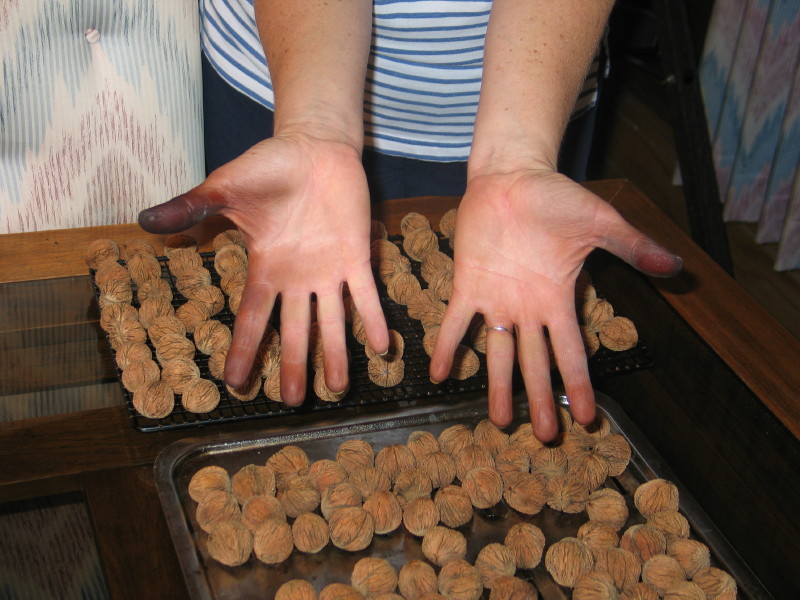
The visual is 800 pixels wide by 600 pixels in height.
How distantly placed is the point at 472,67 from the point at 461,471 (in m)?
0.57

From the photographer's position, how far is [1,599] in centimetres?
90

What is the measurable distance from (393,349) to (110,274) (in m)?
0.40

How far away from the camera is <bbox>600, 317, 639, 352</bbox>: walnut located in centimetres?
110

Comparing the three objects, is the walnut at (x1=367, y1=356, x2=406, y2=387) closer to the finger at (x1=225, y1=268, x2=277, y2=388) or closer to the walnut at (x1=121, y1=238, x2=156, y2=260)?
the finger at (x1=225, y1=268, x2=277, y2=388)

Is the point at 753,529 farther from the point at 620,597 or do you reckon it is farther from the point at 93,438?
the point at 93,438

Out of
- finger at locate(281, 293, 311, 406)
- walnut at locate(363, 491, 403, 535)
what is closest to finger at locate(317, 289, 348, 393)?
finger at locate(281, 293, 311, 406)

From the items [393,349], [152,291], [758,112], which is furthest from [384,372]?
[758,112]

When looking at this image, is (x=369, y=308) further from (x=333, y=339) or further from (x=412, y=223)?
(x=412, y=223)

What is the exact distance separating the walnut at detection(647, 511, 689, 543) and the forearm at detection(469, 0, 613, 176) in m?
0.41

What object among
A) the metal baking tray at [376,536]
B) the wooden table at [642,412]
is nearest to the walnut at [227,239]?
the wooden table at [642,412]

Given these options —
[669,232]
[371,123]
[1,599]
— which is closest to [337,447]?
[1,599]

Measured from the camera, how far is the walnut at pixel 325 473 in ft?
2.96

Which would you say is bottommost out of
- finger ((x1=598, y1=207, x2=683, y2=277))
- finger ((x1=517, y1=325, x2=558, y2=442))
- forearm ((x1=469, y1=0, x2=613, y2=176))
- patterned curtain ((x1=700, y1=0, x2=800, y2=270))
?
patterned curtain ((x1=700, y1=0, x2=800, y2=270))

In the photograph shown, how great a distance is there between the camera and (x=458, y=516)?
889 mm
